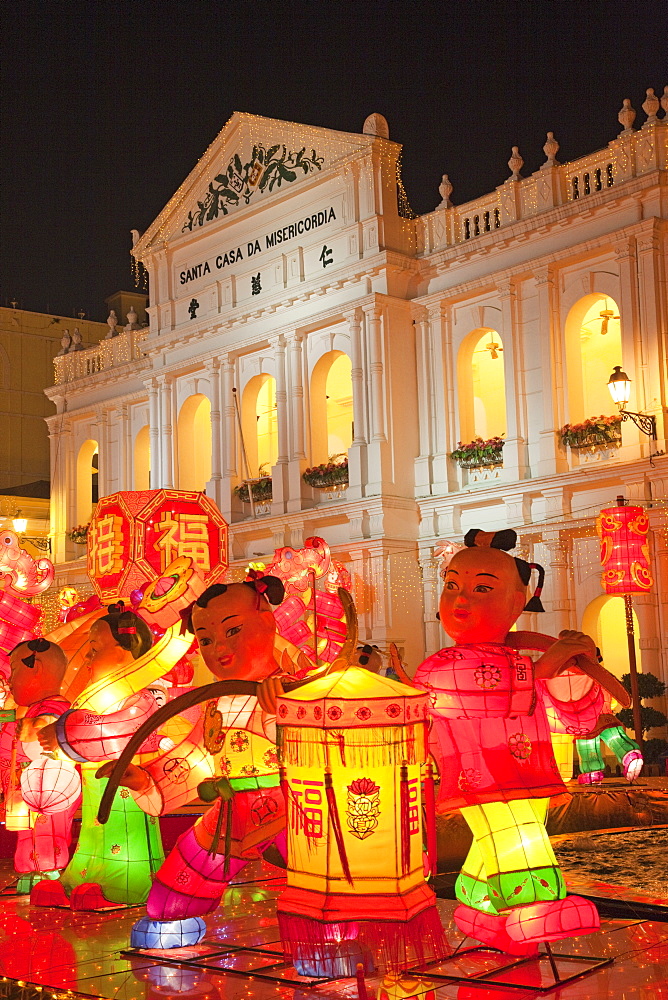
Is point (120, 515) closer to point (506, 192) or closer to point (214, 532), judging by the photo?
point (214, 532)

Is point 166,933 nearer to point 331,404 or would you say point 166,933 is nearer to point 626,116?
point 626,116

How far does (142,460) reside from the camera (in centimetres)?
2408

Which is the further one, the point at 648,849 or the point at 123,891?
the point at 648,849

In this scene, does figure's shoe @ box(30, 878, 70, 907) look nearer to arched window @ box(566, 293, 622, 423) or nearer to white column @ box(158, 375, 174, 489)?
arched window @ box(566, 293, 622, 423)

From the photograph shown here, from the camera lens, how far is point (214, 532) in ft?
31.7

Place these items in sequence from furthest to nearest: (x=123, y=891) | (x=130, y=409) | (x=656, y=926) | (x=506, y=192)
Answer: (x=130, y=409)
(x=506, y=192)
(x=123, y=891)
(x=656, y=926)

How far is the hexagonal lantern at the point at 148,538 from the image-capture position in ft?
31.2

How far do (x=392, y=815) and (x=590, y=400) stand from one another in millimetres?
16801

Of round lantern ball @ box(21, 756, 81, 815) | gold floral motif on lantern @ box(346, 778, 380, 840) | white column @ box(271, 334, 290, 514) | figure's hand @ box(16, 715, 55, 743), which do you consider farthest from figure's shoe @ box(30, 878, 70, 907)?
white column @ box(271, 334, 290, 514)

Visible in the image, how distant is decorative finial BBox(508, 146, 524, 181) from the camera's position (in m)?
17.1

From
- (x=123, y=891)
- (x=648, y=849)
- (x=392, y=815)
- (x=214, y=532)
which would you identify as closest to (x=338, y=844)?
(x=392, y=815)

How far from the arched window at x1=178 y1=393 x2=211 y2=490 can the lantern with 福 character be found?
11.1 meters

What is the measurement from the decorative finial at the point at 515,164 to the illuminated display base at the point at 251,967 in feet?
42.8

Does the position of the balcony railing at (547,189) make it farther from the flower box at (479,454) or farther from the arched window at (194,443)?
the arched window at (194,443)
